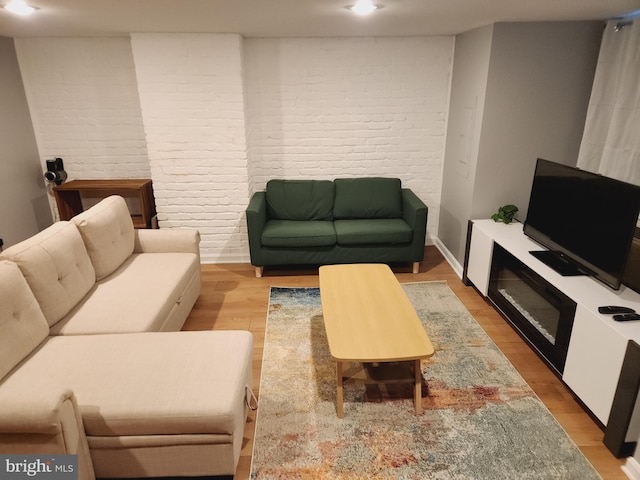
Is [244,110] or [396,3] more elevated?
[396,3]

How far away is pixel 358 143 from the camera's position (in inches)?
170

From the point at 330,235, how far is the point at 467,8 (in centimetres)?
198

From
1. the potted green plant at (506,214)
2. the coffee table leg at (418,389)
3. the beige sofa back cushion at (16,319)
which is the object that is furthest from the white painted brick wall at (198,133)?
the coffee table leg at (418,389)

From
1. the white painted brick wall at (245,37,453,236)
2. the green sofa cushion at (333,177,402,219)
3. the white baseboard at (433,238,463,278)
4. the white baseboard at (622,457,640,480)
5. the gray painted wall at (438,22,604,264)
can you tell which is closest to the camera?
the white baseboard at (622,457,640,480)

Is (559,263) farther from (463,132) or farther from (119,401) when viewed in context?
(119,401)

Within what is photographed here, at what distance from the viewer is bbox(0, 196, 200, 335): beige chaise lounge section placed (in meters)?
2.26

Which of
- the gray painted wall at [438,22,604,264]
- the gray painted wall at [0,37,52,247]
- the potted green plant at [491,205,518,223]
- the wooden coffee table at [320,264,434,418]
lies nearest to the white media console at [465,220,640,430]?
the potted green plant at [491,205,518,223]

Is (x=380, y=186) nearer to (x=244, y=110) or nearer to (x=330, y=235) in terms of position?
(x=330, y=235)

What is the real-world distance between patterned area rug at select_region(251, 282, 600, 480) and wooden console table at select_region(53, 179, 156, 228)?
2.05 metres

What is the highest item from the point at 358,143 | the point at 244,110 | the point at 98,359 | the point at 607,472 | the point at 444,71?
the point at 444,71

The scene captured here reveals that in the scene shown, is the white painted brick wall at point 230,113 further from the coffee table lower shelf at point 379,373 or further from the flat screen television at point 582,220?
the coffee table lower shelf at point 379,373

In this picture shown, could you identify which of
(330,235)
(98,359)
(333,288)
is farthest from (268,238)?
(98,359)

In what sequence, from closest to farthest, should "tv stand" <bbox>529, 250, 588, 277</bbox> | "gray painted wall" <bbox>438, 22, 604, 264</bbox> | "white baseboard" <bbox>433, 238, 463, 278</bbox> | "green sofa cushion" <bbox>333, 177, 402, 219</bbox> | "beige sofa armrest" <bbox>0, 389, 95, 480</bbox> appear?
"beige sofa armrest" <bbox>0, 389, 95, 480</bbox> < "tv stand" <bbox>529, 250, 588, 277</bbox> < "gray painted wall" <bbox>438, 22, 604, 264</bbox> < "white baseboard" <bbox>433, 238, 463, 278</bbox> < "green sofa cushion" <bbox>333, 177, 402, 219</bbox>

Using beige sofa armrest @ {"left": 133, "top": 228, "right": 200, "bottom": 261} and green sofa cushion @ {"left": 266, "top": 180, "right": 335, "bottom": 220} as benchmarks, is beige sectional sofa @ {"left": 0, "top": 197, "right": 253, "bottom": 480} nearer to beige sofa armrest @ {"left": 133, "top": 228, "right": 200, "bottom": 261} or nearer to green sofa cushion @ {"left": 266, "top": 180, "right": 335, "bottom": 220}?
beige sofa armrest @ {"left": 133, "top": 228, "right": 200, "bottom": 261}
